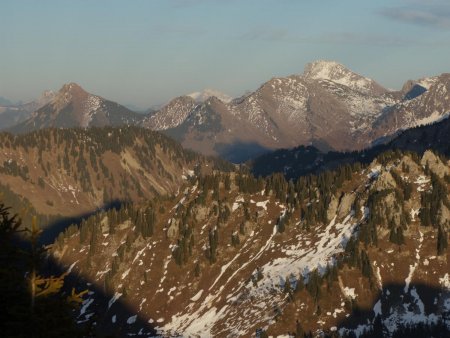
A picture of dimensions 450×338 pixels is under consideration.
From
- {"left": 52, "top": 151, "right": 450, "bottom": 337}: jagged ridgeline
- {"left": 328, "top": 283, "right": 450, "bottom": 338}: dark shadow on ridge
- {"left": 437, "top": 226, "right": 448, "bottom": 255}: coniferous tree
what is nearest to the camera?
{"left": 328, "top": 283, "right": 450, "bottom": 338}: dark shadow on ridge

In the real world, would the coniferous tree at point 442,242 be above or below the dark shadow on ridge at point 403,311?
above

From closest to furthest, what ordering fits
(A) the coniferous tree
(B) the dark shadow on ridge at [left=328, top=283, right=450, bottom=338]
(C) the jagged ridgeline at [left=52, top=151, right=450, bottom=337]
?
(B) the dark shadow on ridge at [left=328, top=283, right=450, bottom=338] < (C) the jagged ridgeline at [left=52, top=151, right=450, bottom=337] < (A) the coniferous tree

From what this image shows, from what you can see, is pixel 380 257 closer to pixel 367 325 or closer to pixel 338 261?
pixel 338 261

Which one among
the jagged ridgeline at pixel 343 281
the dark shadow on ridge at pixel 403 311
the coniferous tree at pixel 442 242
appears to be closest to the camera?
the dark shadow on ridge at pixel 403 311

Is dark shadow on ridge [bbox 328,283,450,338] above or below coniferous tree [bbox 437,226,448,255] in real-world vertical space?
below

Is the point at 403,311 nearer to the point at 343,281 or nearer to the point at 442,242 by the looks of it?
the point at 343,281

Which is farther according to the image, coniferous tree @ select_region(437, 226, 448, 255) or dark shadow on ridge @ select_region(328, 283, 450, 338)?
coniferous tree @ select_region(437, 226, 448, 255)

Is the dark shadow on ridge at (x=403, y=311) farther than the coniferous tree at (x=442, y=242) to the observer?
No

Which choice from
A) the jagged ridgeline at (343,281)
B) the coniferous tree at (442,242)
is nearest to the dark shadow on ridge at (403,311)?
the jagged ridgeline at (343,281)

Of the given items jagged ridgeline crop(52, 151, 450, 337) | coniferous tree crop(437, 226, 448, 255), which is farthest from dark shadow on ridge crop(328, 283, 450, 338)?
coniferous tree crop(437, 226, 448, 255)

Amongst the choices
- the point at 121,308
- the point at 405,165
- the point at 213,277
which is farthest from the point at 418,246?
the point at 121,308

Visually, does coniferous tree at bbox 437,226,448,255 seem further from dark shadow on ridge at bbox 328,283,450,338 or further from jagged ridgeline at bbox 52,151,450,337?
dark shadow on ridge at bbox 328,283,450,338

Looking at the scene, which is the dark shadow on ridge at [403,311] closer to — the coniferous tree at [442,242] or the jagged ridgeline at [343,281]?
the jagged ridgeline at [343,281]
